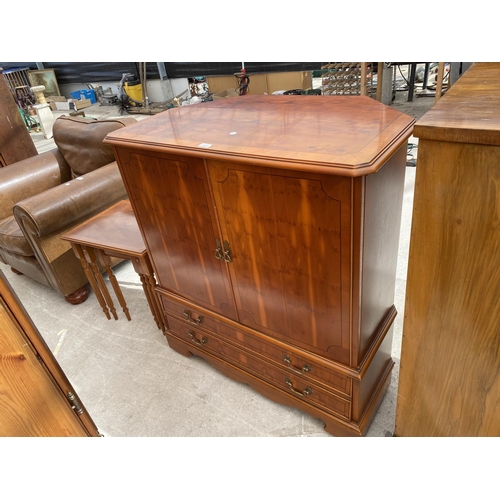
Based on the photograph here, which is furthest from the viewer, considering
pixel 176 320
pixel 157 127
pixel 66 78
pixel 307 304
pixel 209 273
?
pixel 66 78

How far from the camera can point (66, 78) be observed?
32.7 feet

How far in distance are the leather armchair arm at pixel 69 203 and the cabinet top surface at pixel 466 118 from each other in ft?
6.88

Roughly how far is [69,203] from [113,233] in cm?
45

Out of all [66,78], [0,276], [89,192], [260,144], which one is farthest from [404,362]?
[66,78]

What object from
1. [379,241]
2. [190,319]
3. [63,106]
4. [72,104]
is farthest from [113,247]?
[63,106]

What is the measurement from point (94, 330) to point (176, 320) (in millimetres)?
731

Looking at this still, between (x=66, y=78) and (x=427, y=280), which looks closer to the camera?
(x=427, y=280)

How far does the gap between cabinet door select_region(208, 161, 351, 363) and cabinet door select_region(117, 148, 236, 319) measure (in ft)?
0.30

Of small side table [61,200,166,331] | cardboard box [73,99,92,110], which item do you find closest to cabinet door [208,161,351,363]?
small side table [61,200,166,331]

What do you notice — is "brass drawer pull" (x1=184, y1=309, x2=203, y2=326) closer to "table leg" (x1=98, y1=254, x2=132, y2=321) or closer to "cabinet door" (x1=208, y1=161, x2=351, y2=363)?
"cabinet door" (x1=208, y1=161, x2=351, y2=363)

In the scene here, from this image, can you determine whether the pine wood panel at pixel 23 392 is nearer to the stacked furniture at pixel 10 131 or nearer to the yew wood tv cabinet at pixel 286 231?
the yew wood tv cabinet at pixel 286 231

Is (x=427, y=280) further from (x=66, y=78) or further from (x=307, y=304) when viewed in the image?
(x=66, y=78)

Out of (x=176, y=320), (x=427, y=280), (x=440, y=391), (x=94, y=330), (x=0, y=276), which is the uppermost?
(x=0, y=276)

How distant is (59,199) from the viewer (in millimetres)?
2258
